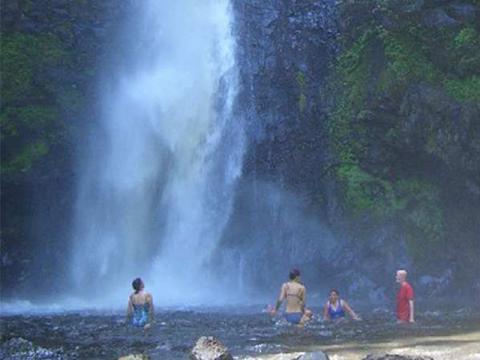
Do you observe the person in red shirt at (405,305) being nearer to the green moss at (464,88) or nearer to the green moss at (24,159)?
the green moss at (464,88)

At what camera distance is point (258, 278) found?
21.6 m

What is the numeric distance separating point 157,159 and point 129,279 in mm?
4250

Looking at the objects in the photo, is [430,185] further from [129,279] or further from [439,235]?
[129,279]

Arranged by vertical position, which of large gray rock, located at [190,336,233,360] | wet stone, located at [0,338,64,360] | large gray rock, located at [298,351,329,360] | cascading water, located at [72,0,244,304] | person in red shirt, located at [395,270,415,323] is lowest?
large gray rock, located at [298,351,329,360]

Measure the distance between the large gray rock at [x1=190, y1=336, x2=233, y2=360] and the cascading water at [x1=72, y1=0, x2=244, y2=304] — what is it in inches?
435

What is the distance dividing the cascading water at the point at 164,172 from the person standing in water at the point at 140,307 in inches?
282

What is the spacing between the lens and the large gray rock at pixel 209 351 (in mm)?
9445

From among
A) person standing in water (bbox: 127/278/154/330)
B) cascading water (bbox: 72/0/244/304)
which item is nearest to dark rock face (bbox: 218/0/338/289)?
cascading water (bbox: 72/0/244/304)

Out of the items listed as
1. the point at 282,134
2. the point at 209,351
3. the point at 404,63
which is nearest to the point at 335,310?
the point at 209,351

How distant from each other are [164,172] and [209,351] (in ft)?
46.9

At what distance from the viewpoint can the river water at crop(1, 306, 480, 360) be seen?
10844 millimetres

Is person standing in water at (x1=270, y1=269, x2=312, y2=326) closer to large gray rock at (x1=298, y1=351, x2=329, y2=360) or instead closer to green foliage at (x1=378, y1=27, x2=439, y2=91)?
large gray rock at (x1=298, y1=351, x2=329, y2=360)

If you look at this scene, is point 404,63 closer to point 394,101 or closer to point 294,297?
point 394,101

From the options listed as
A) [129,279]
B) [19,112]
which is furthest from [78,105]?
[129,279]
